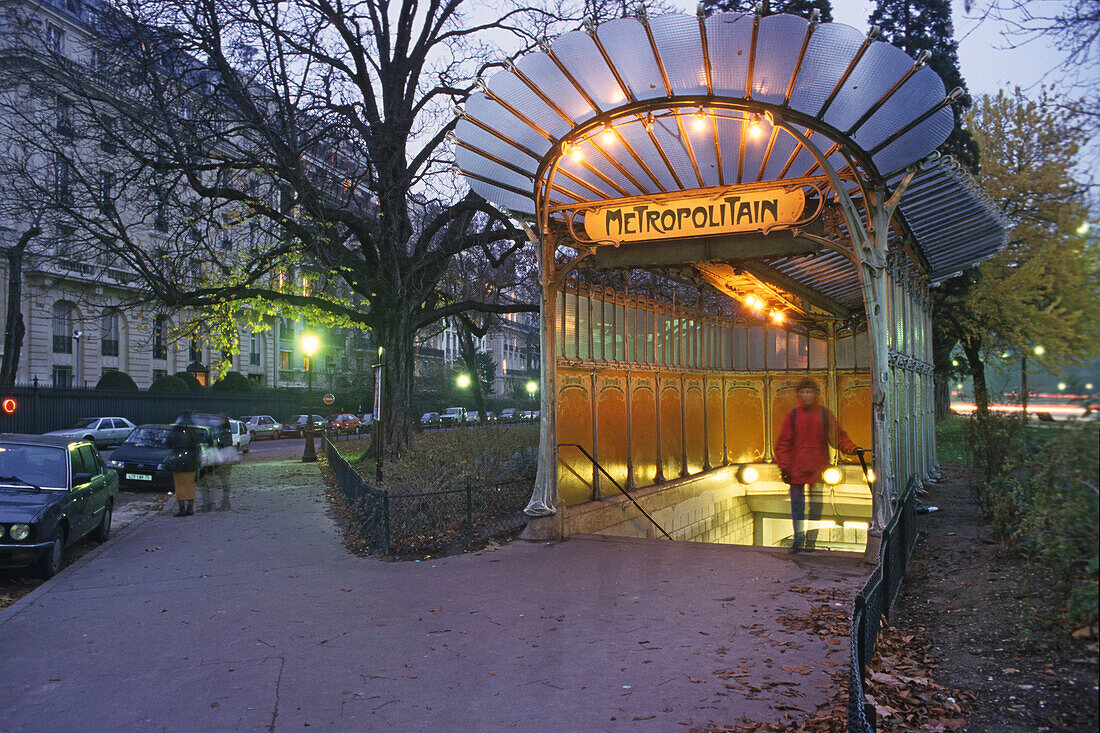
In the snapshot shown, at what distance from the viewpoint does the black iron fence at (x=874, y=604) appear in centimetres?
317

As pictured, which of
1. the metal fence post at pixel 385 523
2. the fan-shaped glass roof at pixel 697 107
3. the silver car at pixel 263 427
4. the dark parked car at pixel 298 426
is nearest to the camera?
the fan-shaped glass roof at pixel 697 107

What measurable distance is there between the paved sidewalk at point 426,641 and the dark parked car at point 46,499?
427mm

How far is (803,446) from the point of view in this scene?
932 centimetres

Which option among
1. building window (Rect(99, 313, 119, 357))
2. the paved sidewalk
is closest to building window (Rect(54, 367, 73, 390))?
building window (Rect(99, 313, 119, 357))

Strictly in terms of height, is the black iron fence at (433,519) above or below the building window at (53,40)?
below

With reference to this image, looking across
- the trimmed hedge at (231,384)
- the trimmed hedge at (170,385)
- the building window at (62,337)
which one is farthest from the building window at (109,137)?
the trimmed hedge at (231,384)

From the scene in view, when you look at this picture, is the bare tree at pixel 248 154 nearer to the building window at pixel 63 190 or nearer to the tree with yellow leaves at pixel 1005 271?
the building window at pixel 63 190

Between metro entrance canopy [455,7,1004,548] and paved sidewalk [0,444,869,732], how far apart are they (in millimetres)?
2040

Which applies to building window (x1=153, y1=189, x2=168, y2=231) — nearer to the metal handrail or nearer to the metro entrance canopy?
the metro entrance canopy

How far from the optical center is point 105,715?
16.0 feet

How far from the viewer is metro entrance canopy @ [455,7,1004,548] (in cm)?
727

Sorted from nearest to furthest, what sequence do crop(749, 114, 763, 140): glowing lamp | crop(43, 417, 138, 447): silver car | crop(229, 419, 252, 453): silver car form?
crop(749, 114, 763, 140): glowing lamp, crop(229, 419, 252, 453): silver car, crop(43, 417, 138, 447): silver car

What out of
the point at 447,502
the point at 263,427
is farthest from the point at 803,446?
the point at 263,427

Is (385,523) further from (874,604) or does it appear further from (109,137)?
(109,137)
